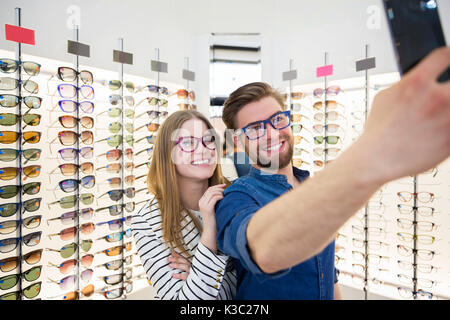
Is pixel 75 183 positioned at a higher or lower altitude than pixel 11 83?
lower

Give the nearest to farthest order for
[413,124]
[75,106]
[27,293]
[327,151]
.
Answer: [413,124] → [27,293] → [75,106] → [327,151]

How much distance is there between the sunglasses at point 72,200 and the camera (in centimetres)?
230

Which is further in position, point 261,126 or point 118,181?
point 118,181

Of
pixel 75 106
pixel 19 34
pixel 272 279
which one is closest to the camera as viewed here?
pixel 272 279

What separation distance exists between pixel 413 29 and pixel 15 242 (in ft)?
8.56

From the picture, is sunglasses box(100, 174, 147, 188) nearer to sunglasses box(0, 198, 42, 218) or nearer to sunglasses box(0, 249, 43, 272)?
sunglasses box(0, 198, 42, 218)

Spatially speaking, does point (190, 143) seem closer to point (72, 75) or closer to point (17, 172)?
point (17, 172)

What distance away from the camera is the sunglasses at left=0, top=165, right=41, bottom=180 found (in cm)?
195

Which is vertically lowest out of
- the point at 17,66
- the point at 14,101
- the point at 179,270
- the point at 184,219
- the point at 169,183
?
the point at 179,270

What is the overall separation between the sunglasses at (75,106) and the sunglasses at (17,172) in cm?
56

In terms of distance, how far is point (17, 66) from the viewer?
77.3 inches

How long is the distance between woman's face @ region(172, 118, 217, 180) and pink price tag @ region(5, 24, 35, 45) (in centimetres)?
171

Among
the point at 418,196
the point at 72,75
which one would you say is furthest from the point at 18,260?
the point at 418,196
